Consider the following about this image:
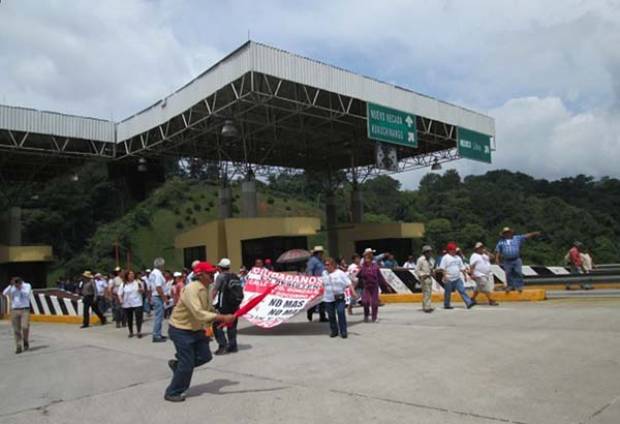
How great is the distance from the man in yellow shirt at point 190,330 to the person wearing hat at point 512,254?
388 inches

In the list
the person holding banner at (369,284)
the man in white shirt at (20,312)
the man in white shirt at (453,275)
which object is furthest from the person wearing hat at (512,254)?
the man in white shirt at (20,312)

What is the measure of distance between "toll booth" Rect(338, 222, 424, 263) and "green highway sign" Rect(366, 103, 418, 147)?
11.5 m

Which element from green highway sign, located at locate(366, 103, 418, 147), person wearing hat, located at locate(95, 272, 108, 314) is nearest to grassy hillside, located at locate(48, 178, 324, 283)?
green highway sign, located at locate(366, 103, 418, 147)

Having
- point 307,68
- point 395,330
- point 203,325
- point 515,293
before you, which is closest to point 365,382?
point 203,325

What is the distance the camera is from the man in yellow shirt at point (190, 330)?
6770mm

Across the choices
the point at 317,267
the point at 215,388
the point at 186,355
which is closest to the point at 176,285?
the point at 317,267

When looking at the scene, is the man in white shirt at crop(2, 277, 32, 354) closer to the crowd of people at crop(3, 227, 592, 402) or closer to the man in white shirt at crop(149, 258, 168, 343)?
the crowd of people at crop(3, 227, 592, 402)

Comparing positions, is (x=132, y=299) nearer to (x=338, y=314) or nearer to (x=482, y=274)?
(x=338, y=314)

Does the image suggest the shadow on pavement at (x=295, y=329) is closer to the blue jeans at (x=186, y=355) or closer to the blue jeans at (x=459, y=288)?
the blue jeans at (x=459, y=288)

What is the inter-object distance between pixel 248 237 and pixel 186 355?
961 inches

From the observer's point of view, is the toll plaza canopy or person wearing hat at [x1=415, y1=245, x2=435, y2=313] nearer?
person wearing hat at [x1=415, y1=245, x2=435, y2=313]

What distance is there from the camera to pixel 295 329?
12781 mm

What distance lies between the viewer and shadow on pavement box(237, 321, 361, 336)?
12109 millimetres

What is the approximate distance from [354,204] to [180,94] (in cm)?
1893
